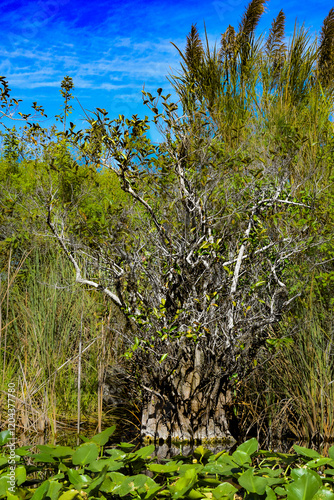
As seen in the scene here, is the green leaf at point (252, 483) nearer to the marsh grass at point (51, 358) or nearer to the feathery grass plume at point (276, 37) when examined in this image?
the marsh grass at point (51, 358)

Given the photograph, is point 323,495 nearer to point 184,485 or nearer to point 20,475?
point 184,485

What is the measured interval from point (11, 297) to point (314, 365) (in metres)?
3.23

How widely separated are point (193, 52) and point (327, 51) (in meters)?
3.16

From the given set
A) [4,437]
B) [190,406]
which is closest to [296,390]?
[190,406]

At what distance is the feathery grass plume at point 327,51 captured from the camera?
9820 mm

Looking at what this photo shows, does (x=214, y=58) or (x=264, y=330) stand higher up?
(x=214, y=58)

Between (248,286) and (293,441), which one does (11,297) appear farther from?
(293,441)

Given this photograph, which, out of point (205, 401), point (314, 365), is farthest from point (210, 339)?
point (314, 365)

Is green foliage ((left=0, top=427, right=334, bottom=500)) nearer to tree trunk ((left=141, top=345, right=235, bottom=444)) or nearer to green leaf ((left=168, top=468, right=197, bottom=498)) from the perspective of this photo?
green leaf ((left=168, top=468, right=197, bottom=498))

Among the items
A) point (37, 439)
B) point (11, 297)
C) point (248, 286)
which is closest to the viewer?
point (37, 439)

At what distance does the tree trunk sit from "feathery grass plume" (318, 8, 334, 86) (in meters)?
8.20

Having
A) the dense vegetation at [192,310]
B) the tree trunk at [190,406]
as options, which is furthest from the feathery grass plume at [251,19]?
the tree trunk at [190,406]

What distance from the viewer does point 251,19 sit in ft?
33.5

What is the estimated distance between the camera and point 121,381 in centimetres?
430
